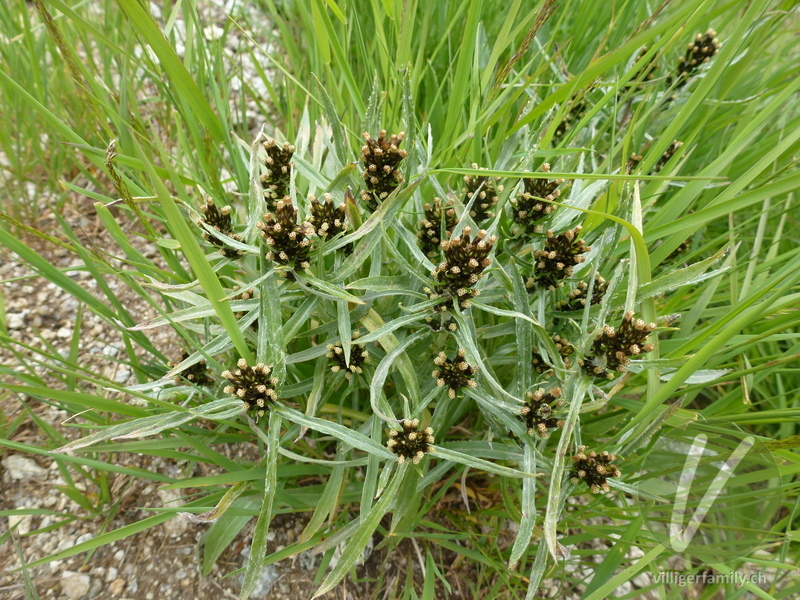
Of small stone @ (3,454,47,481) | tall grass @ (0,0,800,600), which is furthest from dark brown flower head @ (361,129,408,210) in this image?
small stone @ (3,454,47,481)

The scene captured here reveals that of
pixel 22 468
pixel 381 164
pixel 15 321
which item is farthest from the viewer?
pixel 15 321

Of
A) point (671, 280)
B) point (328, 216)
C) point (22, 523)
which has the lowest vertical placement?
point (22, 523)

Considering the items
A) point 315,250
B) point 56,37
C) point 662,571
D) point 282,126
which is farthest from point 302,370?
point 282,126

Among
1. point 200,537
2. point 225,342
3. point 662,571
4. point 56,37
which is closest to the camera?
point 56,37

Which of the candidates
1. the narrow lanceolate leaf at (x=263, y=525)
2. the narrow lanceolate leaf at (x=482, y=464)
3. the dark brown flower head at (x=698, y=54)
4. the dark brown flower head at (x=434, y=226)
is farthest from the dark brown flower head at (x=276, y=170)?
the dark brown flower head at (x=698, y=54)

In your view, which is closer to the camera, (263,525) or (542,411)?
(263,525)

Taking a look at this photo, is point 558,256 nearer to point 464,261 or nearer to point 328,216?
point 464,261

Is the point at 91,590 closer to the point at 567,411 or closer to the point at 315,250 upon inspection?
the point at 315,250

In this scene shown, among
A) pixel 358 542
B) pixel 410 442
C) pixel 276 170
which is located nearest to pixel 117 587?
pixel 358 542
